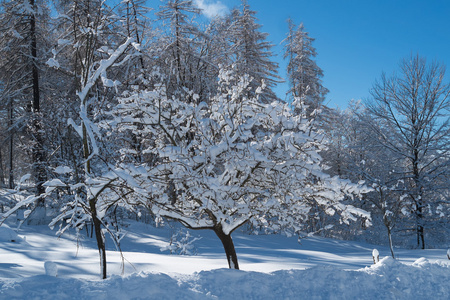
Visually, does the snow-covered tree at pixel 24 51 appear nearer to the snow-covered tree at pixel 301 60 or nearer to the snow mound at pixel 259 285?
the snow mound at pixel 259 285

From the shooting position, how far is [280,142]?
16.7 feet

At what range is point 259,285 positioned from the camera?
15.9 ft

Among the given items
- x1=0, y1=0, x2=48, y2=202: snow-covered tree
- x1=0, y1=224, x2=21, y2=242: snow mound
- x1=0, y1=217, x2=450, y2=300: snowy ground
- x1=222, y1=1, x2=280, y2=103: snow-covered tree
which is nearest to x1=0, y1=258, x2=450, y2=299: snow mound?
x1=0, y1=217, x2=450, y2=300: snowy ground

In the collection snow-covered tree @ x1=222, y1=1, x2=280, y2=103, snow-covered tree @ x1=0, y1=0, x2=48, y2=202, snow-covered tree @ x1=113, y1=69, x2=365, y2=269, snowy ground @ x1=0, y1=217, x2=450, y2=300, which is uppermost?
snow-covered tree @ x1=222, y1=1, x2=280, y2=103

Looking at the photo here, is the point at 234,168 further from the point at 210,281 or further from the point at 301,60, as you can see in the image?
the point at 301,60

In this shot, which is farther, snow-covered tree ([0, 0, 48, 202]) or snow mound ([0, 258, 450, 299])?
snow-covered tree ([0, 0, 48, 202])

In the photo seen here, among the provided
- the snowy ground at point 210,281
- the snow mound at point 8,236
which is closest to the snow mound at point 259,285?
the snowy ground at point 210,281

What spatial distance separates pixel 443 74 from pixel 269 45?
471 inches

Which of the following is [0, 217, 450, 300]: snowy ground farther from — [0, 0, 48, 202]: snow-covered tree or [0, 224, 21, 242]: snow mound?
[0, 0, 48, 202]: snow-covered tree

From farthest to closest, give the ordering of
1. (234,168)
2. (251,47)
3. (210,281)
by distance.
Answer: (251,47) < (234,168) < (210,281)

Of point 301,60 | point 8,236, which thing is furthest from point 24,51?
point 301,60

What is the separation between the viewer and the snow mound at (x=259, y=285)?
4117 mm

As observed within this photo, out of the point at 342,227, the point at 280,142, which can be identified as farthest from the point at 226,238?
the point at 342,227

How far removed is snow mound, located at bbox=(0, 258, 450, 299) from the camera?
412cm
